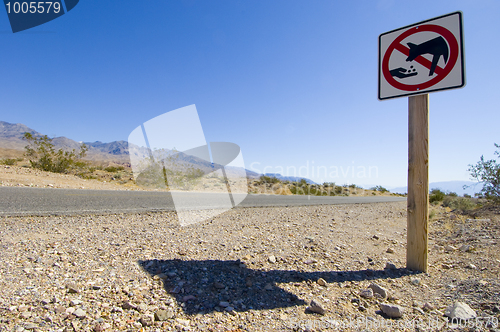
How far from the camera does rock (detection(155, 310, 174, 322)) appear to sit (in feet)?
6.48

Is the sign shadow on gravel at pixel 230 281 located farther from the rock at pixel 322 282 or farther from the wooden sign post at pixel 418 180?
the wooden sign post at pixel 418 180

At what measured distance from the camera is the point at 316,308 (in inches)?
85.2

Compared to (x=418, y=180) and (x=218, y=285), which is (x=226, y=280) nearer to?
(x=218, y=285)

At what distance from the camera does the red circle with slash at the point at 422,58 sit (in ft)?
9.42

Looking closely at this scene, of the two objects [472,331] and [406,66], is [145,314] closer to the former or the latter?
[472,331]

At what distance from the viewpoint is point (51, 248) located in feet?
10.7

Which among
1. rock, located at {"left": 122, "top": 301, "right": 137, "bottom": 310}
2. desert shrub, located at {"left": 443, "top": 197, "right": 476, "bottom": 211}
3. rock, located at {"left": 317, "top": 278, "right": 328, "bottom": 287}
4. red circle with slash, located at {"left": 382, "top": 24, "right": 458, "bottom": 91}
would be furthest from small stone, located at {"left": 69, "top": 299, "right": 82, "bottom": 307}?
desert shrub, located at {"left": 443, "top": 197, "right": 476, "bottom": 211}

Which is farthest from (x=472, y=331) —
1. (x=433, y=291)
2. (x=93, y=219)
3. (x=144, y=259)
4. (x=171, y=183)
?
(x=171, y=183)

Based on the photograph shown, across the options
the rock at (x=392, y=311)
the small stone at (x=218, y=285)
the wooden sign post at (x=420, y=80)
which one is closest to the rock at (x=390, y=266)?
the wooden sign post at (x=420, y=80)

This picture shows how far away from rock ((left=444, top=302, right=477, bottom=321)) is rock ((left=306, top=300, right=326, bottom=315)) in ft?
3.27

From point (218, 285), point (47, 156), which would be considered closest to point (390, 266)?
point (218, 285)

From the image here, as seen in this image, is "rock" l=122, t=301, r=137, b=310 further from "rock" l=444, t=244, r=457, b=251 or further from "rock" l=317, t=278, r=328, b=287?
"rock" l=444, t=244, r=457, b=251

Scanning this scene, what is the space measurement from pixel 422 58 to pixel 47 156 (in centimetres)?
1919

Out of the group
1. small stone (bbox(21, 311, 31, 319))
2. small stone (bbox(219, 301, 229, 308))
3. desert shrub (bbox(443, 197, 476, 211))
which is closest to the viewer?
small stone (bbox(21, 311, 31, 319))
